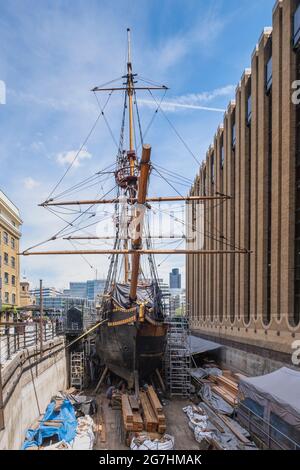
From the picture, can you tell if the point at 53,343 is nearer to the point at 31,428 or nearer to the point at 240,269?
the point at 31,428

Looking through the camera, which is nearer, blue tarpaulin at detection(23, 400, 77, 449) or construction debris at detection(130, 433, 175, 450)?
blue tarpaulin at detection(23, 400, 77, 449)

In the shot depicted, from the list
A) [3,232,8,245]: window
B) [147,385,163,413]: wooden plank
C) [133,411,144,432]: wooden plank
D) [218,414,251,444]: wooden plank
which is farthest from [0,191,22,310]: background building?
[218,414,251,444]: wooden plank

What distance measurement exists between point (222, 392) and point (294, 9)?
20136 millimetres

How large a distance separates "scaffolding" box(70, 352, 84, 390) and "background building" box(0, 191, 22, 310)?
22282 millimetres

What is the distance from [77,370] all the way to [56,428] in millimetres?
9099

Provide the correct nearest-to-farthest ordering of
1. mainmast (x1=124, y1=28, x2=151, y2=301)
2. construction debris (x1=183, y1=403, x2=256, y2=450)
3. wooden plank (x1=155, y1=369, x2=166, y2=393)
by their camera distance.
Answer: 1. construction debris (x1=183, y1=403, x2=256, y2=450)
2. mainmast (x1=124, y1=28, x2=151, y2=301)
3. wooden plank (x1=155, y1=369, x2=166, y2=393)

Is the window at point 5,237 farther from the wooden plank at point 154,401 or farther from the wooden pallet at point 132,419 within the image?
the wooden pallet at point 132,419

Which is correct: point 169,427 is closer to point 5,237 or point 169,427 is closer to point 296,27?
point 296,27

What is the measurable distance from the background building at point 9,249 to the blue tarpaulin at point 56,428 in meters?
29.5

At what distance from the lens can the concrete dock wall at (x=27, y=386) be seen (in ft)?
26.1

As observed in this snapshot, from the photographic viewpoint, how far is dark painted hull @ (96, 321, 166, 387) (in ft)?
54.5

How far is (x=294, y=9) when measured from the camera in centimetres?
1705

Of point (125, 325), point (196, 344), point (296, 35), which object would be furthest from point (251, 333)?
point (296, 35)

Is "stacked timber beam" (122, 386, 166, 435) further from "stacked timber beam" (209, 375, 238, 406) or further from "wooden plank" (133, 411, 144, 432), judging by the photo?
"stacked timber beam" (209, 375, 238, 406)
